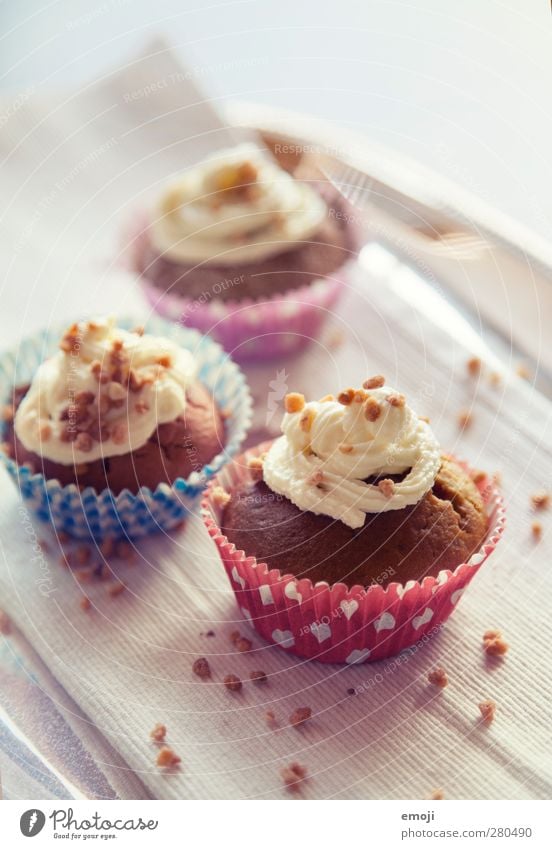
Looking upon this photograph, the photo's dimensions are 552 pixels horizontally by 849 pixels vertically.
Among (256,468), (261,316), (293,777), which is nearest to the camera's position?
(293,777)

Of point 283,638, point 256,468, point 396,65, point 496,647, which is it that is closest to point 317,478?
point 256,468

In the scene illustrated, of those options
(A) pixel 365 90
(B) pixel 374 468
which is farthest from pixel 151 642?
(A) pixel 365 90

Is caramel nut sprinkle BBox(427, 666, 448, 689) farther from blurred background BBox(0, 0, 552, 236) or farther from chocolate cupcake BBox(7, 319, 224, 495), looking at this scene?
blurred background BBox(0, 0, 552, 236)

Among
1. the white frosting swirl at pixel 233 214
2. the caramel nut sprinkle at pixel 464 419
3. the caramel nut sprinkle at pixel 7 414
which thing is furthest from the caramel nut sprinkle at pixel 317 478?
the white frosting swirl at pixel 233 214

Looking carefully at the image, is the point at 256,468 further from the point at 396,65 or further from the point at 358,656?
the point at 396,65

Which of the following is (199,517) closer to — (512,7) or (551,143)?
(551,143)

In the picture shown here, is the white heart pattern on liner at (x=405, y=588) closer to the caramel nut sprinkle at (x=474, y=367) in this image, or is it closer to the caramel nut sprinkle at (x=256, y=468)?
the caramel nut sprinkle at (x=256, y=468)
